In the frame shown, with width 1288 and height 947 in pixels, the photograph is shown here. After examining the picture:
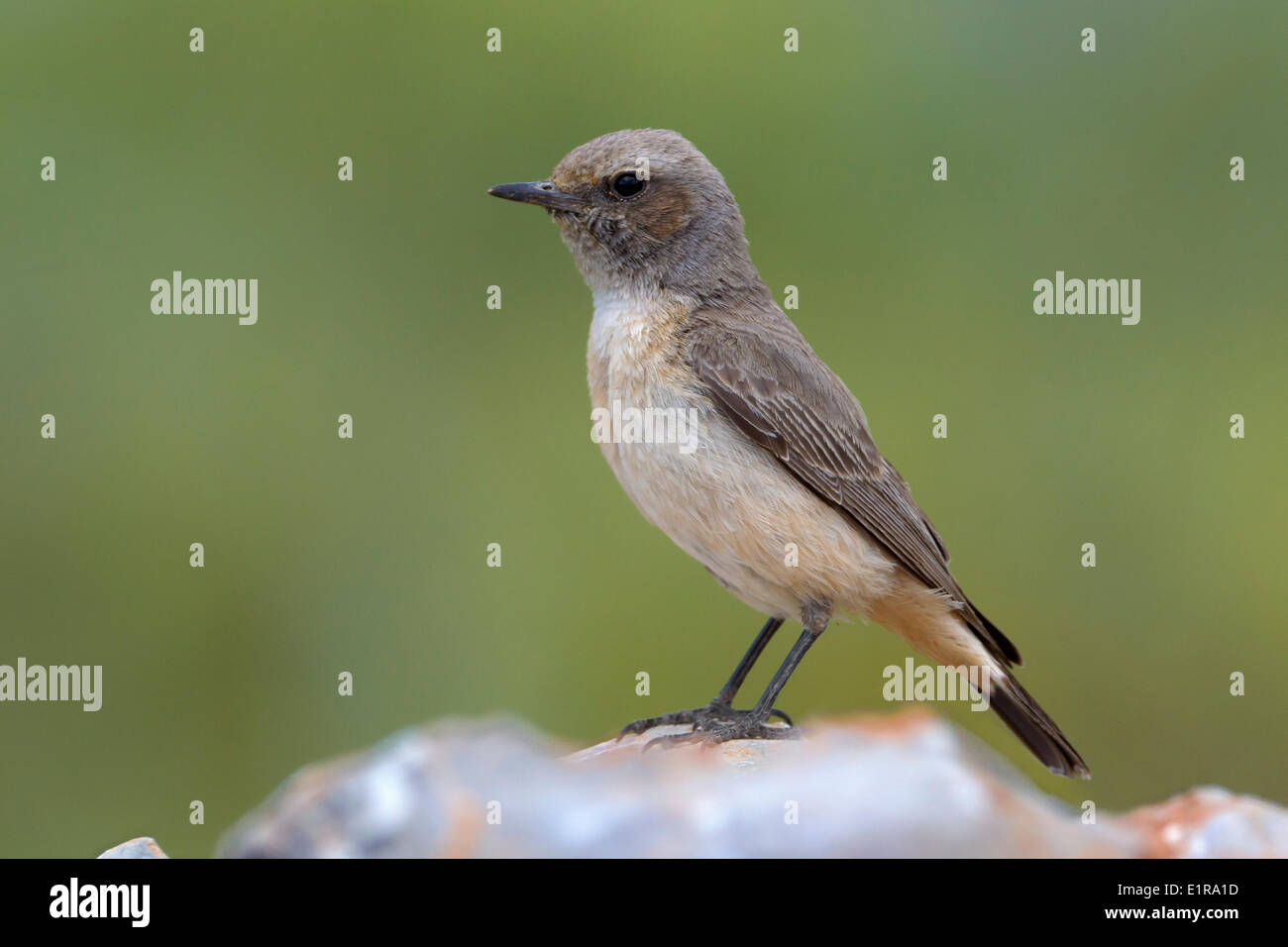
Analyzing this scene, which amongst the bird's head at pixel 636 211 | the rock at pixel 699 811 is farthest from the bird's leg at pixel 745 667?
the bird's head at pixel 636 211

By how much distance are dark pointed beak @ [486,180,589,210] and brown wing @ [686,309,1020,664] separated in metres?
0.74

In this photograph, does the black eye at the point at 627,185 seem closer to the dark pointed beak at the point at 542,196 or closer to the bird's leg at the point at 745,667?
the dark pointed beak at the point at 542,196

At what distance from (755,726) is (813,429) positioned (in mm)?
1308

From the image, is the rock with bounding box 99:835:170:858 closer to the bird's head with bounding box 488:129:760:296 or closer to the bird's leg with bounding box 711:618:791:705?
the bird's leg with bounding box 711:618:791:705

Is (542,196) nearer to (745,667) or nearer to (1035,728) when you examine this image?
(745,667)

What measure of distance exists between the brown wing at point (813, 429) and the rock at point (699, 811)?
60.2 inches

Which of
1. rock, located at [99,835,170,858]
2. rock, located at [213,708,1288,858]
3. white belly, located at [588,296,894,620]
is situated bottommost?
rock, located at [99,835,170,858]

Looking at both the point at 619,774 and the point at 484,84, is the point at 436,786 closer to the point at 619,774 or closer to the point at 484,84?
the point at 619,774

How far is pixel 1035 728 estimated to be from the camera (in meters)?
6.48

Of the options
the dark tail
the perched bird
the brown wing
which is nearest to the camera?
the perched bird

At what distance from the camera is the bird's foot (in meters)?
5.86

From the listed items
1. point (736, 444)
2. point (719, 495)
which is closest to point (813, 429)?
point (736, 444)

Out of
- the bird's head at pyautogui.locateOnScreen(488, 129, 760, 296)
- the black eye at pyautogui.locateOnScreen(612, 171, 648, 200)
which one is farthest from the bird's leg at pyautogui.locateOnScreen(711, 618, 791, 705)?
the black eye at pyautogui.locateOnScreen(612, 171, 648, 200)

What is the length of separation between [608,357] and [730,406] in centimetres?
59
